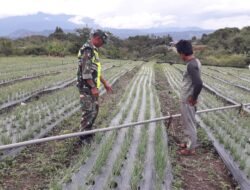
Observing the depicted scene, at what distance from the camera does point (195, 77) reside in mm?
4668

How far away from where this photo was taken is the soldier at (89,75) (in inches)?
193

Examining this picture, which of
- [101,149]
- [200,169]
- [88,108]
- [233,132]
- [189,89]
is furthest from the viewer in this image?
[233,132]

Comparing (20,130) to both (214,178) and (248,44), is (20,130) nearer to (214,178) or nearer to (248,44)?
(214,178)

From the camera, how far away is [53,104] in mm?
8117

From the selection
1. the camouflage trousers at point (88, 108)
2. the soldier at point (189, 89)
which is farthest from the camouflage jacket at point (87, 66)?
the soldier at point (189, 89)

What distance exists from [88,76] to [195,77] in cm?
137

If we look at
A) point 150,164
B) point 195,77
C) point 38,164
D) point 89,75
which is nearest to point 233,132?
point 195,77

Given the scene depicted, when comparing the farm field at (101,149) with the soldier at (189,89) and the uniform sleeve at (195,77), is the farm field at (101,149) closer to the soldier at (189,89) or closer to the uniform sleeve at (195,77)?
the soldier at (189,89)

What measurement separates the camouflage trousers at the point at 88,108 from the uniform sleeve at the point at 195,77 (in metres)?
1.34

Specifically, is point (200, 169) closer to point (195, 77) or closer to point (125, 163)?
point (125, 163)

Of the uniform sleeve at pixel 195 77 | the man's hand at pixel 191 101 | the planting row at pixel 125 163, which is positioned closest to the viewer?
the planting row at pixel 125 163

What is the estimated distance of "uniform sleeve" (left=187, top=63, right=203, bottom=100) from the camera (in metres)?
4.65

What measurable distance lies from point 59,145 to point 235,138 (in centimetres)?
271

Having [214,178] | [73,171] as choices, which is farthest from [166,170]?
[73,171]
